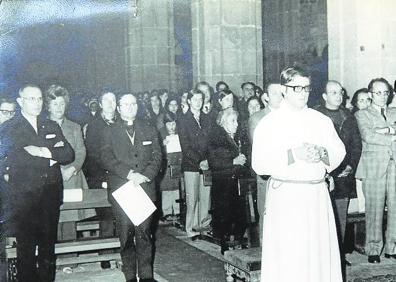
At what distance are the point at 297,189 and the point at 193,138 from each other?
3722 mm

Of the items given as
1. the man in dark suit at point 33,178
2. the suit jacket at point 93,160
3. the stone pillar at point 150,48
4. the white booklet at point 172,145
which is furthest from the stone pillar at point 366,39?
the stone pillar at point 150,48

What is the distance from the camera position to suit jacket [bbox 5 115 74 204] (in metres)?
5.80

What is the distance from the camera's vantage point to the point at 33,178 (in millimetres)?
5871

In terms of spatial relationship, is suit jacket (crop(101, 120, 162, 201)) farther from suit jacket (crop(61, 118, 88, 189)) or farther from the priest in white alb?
the priest in white alb

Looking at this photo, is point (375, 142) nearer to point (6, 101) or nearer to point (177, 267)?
point (177, 267)

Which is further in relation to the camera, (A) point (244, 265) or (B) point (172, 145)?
(B) point (172, 145)

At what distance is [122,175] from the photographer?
604cm

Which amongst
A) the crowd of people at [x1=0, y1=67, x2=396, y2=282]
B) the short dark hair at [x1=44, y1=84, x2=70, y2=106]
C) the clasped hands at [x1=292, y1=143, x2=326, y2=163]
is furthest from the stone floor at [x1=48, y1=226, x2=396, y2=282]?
the clasped hands at [x1=292, y1=143, x2=326, y2=163]

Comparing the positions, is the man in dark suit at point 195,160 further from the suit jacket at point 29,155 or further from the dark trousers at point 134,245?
the suit jacket at point 29,155

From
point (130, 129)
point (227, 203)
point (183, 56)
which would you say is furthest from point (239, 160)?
point (183, 56)

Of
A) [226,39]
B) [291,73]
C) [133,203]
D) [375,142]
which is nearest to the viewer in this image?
[291,73]

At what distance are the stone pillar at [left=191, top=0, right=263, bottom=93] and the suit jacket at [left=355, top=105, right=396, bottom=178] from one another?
4.18 m

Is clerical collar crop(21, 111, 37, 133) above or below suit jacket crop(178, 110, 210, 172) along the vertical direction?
above

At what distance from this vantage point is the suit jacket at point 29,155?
5801 millimetres
